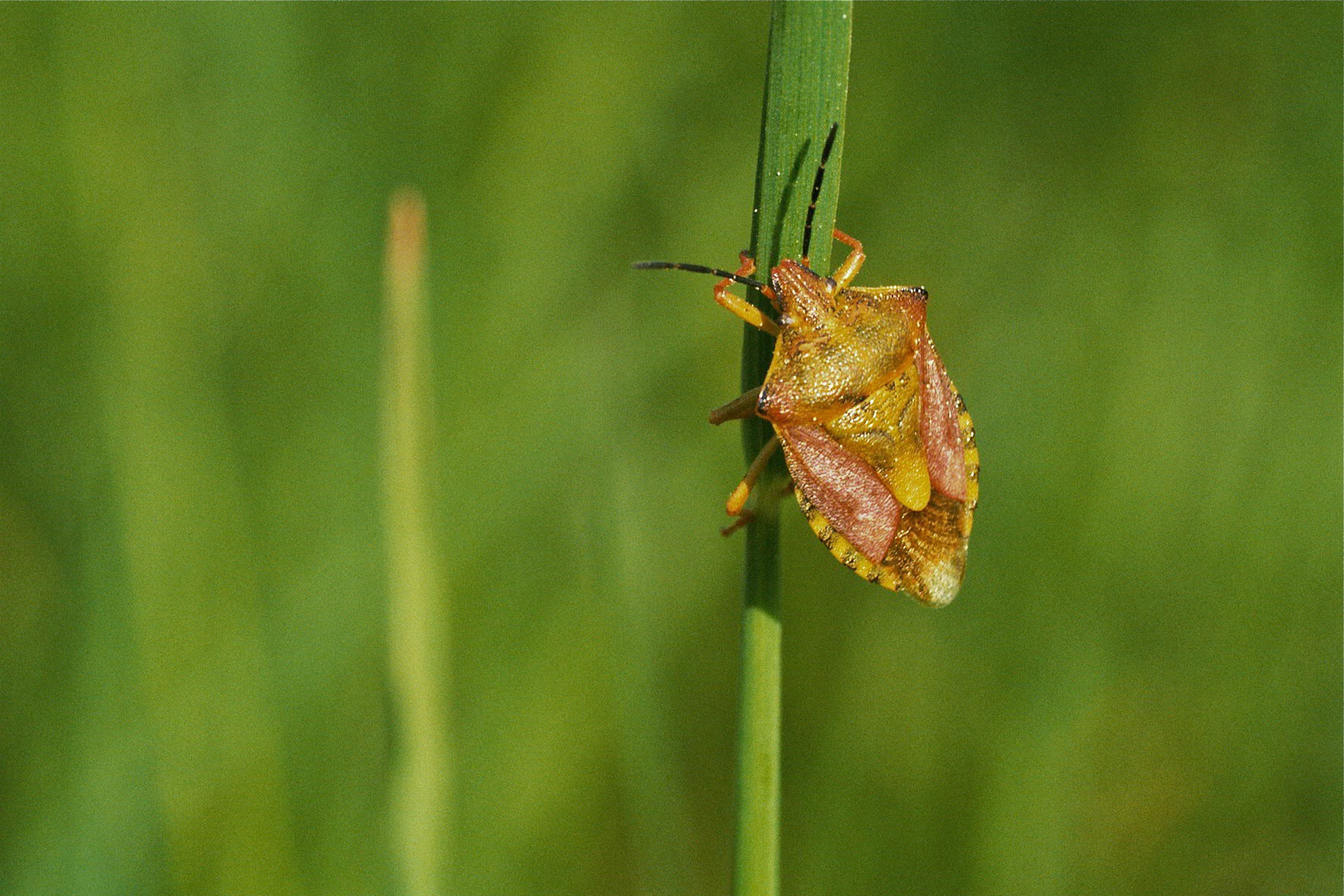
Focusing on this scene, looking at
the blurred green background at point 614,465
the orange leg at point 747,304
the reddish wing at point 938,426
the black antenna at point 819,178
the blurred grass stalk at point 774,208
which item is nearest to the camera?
the blurred grass stalk at point 774,208

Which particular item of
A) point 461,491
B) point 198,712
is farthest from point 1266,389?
point 198,712

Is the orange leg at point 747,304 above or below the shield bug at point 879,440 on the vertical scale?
above

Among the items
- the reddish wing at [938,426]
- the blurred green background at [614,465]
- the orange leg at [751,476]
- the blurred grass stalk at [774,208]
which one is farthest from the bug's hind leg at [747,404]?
the blurred green background at [614,465]

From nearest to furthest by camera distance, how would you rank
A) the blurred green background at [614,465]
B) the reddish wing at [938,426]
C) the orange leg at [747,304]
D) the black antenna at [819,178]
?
the black antenna at [819,178] → the orange leg at [747,304] → the reddish wing at [938,426] → the blurred green background at [614,465]

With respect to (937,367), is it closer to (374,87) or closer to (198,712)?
(198,712)

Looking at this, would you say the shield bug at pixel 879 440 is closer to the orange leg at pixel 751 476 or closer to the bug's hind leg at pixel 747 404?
the orange leg at pixel 751 476

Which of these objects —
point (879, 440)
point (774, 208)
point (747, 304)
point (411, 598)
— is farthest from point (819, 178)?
point (879, 440)

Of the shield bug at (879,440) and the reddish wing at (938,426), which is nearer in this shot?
the shield bug at (879,440)
